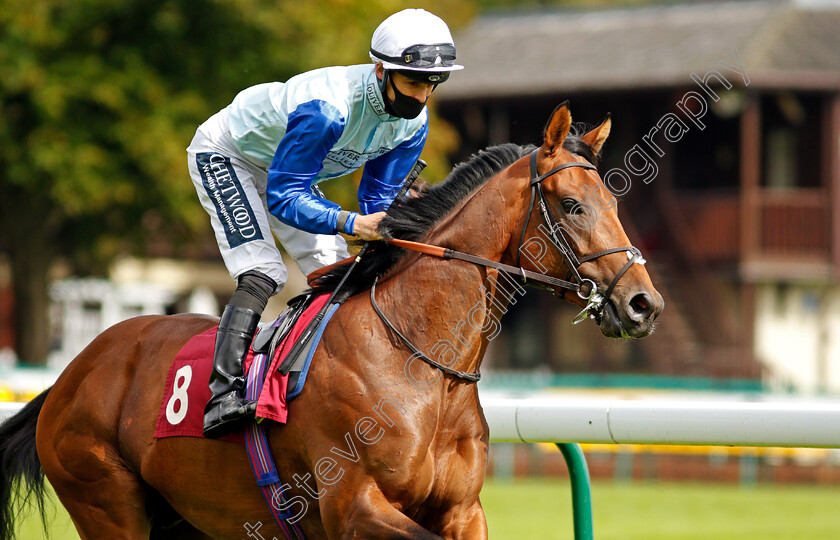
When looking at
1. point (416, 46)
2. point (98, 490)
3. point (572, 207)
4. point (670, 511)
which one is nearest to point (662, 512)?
point (670, 511)

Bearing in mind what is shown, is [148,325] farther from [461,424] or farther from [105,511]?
[461,424]

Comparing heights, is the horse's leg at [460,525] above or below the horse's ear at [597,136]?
below

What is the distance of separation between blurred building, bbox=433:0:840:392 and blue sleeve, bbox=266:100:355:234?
1484 centimetres

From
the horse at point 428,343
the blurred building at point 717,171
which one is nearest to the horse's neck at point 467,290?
the horse at point 428,343

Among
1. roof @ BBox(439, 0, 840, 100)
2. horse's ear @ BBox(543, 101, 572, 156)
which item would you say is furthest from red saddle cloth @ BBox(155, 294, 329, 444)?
roof @ BBox(439, 0, 840, 100)

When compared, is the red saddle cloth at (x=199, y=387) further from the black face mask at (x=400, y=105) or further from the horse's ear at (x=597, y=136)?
the horse's ear at (x=597, y=136)

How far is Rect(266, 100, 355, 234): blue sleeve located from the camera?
377cm

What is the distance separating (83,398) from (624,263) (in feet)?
7.30

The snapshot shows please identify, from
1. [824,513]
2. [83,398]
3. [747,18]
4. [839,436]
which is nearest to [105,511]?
[83,398]

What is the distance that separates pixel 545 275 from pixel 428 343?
1.43 ft

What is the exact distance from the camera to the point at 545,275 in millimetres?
3590

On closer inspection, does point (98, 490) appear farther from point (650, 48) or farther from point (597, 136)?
point (650, 48)

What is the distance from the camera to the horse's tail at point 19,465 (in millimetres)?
4641

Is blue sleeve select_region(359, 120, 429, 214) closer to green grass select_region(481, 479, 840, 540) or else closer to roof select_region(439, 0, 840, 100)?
green grass select_region(481, 479, 840, 540)
